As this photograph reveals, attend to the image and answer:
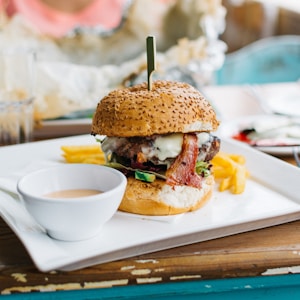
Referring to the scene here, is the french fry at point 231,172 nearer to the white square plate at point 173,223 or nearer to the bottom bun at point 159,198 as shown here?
the white square plate at point 173,223

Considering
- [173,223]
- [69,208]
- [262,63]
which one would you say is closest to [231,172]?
[173,223]

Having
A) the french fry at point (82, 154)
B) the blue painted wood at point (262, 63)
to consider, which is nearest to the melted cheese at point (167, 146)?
the french fry at point (82, 154)

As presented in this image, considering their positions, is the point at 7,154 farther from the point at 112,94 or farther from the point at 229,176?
the point at 229,176

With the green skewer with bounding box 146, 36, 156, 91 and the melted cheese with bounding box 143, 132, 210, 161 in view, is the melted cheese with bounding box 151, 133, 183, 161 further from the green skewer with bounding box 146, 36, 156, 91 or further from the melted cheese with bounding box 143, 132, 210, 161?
the green skewer with bounding box 146, 36, 156, 91

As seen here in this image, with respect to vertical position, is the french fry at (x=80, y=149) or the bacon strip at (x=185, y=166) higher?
the bacon strip at (x=185, y=166)

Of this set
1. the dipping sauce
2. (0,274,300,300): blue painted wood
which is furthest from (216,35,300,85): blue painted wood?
(0,274,300,300): blue painted wood

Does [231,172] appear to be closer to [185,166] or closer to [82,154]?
[185,166]
